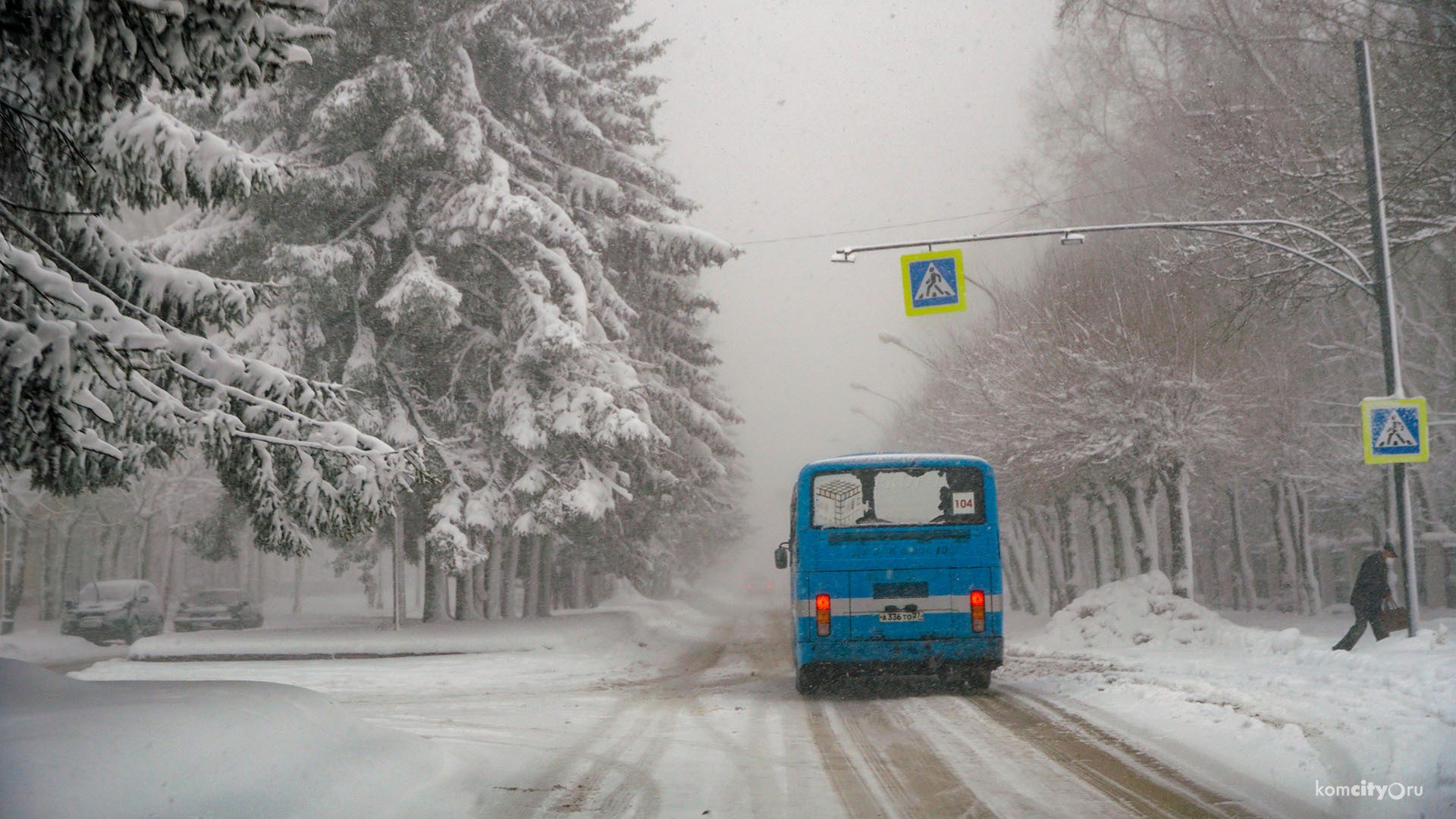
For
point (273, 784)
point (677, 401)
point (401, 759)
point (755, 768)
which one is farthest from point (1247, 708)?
point (677, 401)

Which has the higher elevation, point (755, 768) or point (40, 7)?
point (40, 7)

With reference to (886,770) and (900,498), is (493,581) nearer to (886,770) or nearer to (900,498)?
(900,498)

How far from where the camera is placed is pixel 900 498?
546 inches

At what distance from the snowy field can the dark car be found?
16.6 metres

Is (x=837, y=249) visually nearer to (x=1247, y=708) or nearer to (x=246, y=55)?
(x=1247, y=708)

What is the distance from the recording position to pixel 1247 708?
1020 cm

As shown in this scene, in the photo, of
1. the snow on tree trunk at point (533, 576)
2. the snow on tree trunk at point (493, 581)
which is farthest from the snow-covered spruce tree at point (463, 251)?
the snow on tree trunk at point (533, 576)

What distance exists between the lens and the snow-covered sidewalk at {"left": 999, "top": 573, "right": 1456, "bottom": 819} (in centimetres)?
699

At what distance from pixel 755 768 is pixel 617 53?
23315 mm

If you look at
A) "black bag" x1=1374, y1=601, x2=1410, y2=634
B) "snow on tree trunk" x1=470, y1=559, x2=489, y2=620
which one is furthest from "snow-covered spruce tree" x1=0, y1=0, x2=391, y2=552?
"snow on tree trunk" x1=470, y1=559, x2=489, y2=620

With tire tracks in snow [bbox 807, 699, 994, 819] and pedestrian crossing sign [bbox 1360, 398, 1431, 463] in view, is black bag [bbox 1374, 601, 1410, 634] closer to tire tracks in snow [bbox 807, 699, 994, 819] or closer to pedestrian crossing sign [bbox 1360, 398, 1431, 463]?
pedestrian crossing sign [bbox 1360, 398, 1431, 463]

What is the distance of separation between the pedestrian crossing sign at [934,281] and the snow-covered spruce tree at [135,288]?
10.1m

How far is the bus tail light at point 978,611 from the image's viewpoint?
43.8 feet

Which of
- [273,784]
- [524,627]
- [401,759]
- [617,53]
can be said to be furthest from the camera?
[617,53]
